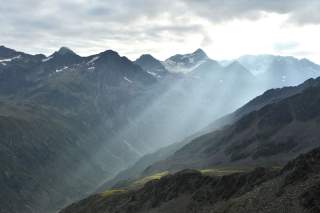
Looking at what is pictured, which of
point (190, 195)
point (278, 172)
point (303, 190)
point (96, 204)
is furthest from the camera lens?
point (96, 204)

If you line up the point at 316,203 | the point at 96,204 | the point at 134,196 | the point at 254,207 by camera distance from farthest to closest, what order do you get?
the point at 96,204 < the point at 134,196 < the point at 254,207 < the point at 316,203

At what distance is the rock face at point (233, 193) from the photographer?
8750 centimetres

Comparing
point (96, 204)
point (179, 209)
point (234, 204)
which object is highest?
point (234, 204)

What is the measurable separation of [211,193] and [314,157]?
35174 millimetres

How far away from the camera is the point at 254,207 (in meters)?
93.9

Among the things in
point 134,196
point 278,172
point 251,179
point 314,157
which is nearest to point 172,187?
point 134,196

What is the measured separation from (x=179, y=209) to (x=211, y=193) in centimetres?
1165

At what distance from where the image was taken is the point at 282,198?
8975cm

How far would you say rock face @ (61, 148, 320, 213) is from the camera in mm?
87500

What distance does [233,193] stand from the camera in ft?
397

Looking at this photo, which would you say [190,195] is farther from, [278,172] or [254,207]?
[254,207]

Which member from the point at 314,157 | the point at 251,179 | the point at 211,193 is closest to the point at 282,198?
the point at 314,157

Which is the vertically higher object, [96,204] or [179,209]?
[179,209]

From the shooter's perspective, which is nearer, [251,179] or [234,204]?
[234,204]
